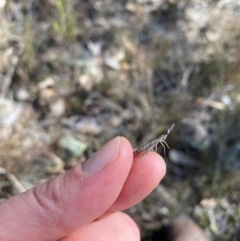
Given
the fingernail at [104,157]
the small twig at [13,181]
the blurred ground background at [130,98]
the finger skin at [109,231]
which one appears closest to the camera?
the fingernail at [104,157]

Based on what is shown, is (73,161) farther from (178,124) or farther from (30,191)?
(30,191)

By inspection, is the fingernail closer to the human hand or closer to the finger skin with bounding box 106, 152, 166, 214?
the human hand

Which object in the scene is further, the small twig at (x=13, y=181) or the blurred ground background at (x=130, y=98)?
the blurred ground background at (x=130, y=98)

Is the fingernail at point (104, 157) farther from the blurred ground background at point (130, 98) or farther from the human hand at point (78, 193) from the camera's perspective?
the blurred ground background at point (130, 98)

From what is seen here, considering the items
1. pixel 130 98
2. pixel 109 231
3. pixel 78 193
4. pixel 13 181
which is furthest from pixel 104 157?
pixel 130 98

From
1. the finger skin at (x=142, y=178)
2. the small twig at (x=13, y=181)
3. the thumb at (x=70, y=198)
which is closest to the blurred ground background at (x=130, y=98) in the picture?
the small twig at (x=13, y=181)

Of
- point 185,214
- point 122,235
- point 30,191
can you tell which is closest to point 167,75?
point 185,214

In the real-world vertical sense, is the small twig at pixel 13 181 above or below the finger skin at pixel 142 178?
below
